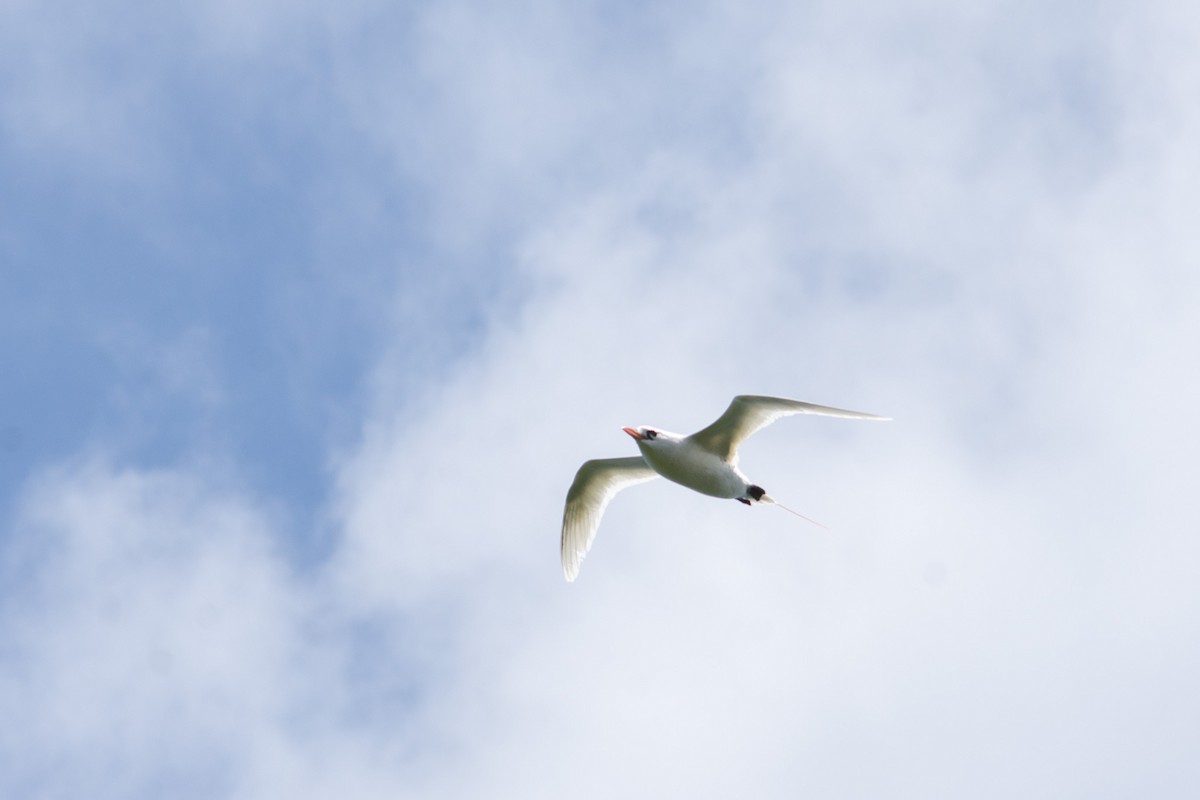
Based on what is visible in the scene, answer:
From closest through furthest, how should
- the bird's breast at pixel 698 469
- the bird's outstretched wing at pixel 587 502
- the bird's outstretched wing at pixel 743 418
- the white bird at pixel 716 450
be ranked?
the bird's outstretched wing at pixel 743 418 < the white bird at pixel 716 450 < the bird's breast at pixel 698 469 < the bird's outstretched wing at pixel 587 502

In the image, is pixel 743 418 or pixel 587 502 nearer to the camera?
pixel 743 418

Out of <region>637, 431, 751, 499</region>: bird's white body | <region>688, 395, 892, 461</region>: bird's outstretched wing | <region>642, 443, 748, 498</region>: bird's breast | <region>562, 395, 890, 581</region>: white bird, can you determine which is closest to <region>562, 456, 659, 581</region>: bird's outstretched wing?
<region>562, 395, 890, 581</region>: white bird

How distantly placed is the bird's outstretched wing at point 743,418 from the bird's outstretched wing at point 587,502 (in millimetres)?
2670

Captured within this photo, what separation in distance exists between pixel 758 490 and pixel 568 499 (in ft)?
13.4

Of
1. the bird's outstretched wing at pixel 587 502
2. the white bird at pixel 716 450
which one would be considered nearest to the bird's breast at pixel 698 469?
the white bird at pixel 716 450

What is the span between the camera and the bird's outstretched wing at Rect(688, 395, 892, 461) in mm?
20375

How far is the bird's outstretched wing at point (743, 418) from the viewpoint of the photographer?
802 inches

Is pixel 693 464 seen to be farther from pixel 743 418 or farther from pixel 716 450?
pixel 743 418

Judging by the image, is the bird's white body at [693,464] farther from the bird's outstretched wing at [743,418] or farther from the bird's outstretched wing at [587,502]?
the bird's outstretched wing at [587,502]

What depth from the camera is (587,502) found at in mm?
24484

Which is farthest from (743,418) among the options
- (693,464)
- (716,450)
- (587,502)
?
(587,502)

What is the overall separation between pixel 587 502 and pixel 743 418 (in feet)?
14.7

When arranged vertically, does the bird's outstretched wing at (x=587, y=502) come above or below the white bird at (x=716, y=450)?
above

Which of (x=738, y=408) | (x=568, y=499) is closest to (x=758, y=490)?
(x=738, y=408)
